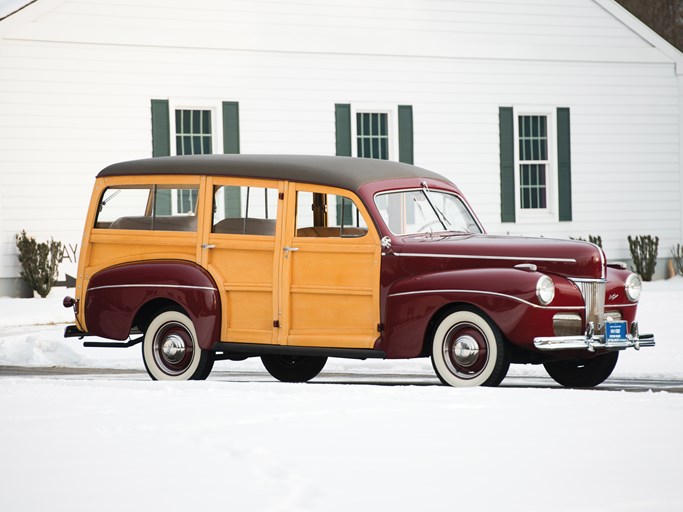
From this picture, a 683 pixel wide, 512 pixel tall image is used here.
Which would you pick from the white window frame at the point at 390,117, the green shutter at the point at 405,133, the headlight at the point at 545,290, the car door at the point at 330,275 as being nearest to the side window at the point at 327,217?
the car door at the point at 330,275

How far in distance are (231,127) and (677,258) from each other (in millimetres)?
9846

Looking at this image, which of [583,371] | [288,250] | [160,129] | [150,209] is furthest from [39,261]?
[583,371]

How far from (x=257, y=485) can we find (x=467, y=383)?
440cm

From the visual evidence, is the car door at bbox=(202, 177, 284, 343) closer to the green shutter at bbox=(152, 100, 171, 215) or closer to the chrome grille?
the chrome grille

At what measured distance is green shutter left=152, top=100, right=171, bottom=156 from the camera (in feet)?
75.2

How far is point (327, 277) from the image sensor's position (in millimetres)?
11266

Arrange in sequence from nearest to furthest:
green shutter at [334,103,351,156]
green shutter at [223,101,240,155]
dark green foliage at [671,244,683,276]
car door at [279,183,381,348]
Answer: car door at [279,183,381,348] < green shutter at [223,101,240,155] < green shutter at [334,103,351,156] < dark green foliage at [671,244,683,276]

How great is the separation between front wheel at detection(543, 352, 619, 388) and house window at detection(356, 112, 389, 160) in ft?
43.8

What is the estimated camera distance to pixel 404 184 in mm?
11695

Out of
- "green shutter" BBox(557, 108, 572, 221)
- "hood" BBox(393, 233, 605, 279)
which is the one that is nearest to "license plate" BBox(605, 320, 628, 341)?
"hood" BBox(393, 233, 605, 279)

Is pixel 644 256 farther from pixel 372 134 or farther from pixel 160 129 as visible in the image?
pixel 160 129

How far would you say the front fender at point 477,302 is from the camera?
10336 millimetres

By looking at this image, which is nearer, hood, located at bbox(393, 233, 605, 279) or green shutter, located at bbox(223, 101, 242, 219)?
hood, located at bbox(393, 233, 605, 279)

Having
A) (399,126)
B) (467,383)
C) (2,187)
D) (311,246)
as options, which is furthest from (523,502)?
(399,126)
